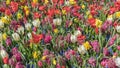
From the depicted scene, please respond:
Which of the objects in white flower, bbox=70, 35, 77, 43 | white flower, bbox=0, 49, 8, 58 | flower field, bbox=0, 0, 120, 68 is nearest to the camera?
flower field, bbox=0, 0, 120, 68

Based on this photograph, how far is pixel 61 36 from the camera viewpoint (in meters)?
4.36

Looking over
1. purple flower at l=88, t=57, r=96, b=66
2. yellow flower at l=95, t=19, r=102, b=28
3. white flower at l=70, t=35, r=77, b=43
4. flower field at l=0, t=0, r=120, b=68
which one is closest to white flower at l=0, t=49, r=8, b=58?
flower field at l=0, t=0, r=120, b=68

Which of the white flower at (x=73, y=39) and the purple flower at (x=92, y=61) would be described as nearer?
the purple flower at (x=92, y=61)

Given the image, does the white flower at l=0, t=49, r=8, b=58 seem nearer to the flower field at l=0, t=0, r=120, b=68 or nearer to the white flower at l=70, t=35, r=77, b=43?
the flower field at l=0, t=0, r=120, b=68

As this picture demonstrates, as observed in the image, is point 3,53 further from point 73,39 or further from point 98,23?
point 98,23

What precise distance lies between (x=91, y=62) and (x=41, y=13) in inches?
69.0

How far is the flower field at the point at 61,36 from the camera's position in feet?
12.7

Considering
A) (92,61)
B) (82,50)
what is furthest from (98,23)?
(92,61)

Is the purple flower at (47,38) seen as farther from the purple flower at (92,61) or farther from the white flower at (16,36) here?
the purple flower at (92,61)

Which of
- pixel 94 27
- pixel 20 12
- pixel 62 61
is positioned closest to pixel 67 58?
pixel 62 61

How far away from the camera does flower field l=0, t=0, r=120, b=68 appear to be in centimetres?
388

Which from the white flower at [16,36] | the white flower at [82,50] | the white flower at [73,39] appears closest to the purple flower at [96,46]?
the white flower at [82,50]

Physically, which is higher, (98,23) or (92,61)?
(98,23)

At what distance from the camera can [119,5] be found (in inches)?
199
